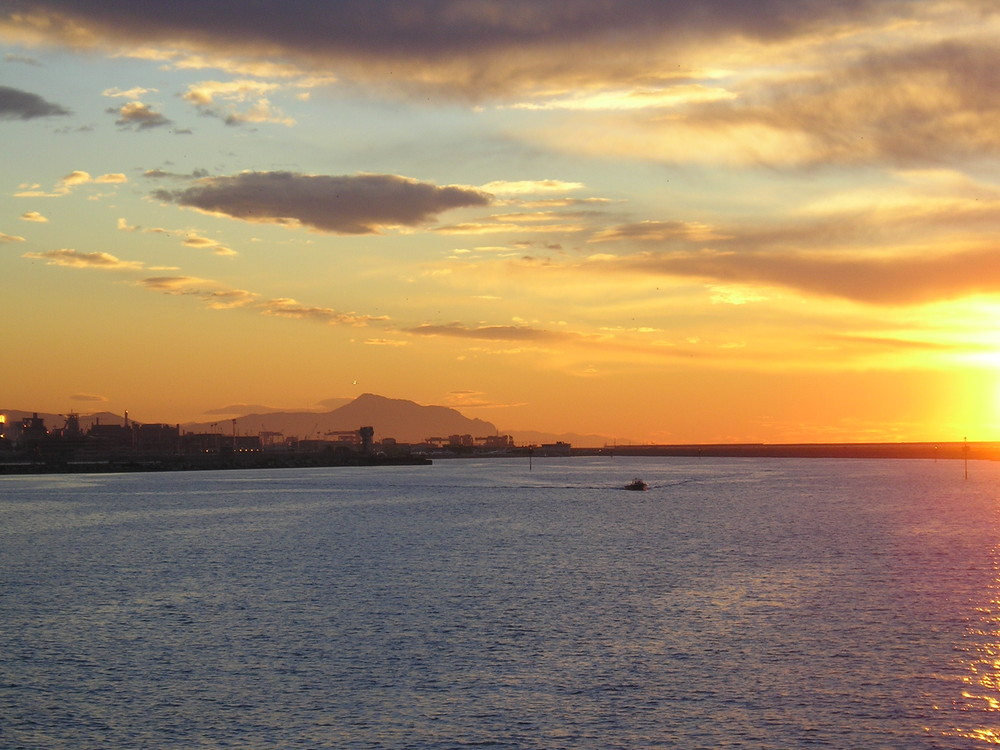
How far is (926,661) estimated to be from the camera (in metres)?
48.5

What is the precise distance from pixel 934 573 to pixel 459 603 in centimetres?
4200

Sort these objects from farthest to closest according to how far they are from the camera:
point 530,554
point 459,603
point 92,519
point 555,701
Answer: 1. point 92,519
2. point 530,554
3. point 459,603
4. point 555,701

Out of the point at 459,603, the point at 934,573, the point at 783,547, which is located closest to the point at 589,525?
the point at 783,547

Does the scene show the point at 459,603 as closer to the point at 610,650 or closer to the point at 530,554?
the point at 610,650

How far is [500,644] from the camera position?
51.7 meters

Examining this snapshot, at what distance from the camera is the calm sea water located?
1505 inches

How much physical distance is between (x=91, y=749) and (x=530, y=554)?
63802mm

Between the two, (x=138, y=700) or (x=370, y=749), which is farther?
(x=138, y=700)

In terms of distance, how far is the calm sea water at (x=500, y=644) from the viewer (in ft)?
125

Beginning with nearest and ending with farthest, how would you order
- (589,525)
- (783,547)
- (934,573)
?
(934,573), (783,547), (589,525)

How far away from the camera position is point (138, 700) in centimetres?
4175

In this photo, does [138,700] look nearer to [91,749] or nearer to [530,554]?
[91,749]

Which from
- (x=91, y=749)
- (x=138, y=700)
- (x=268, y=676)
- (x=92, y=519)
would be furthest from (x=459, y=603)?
(x=92, y=519)

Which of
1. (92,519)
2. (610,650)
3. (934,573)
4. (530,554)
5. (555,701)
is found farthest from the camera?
(92,519)
